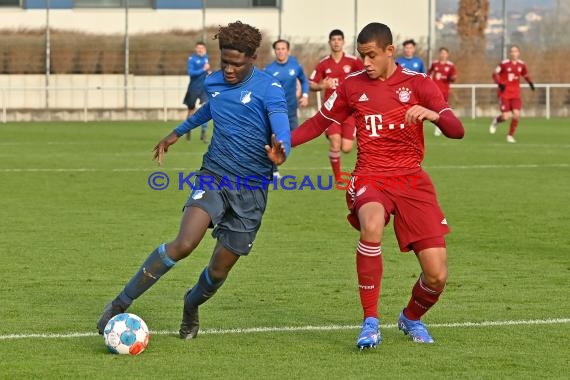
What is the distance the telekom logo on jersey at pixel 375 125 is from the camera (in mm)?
7676

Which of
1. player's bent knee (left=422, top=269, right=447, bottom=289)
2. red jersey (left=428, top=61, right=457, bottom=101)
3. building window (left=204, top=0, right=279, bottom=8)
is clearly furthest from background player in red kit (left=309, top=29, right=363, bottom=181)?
building window (left=204, top=0, right=279, bottom=8)

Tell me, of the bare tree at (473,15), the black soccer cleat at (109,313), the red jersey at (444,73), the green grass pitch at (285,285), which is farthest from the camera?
the bare tree at (473,15)

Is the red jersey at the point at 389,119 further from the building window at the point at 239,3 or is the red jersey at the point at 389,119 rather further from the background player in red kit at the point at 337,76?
the building window at the point at 239,3

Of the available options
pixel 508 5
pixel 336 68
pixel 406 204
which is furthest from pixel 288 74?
pixel 508 5

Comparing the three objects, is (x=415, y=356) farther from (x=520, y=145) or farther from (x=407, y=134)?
(x=520, y=145)

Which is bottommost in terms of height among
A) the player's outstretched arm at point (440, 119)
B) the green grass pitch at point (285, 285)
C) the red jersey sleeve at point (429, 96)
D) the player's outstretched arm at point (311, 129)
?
the green grass pitch at point (285, 285)

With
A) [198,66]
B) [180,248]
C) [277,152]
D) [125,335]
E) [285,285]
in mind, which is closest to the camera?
[125,335]

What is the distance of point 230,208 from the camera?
7738mm

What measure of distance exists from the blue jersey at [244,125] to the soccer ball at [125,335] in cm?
106

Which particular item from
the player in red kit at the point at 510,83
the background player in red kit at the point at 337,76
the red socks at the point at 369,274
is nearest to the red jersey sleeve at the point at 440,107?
the red socks at the point at 369,274

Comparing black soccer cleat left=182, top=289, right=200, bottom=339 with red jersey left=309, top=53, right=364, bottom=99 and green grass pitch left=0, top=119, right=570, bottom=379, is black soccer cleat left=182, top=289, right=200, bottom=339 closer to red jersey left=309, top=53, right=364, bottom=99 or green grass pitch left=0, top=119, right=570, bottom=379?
green grass pitch left=0, top=119, right=570, bottom=379

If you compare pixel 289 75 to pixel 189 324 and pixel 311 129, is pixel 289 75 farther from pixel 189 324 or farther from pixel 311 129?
pixel 189 324

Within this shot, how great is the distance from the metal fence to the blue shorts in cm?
3107

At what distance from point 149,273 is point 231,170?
76 cm
